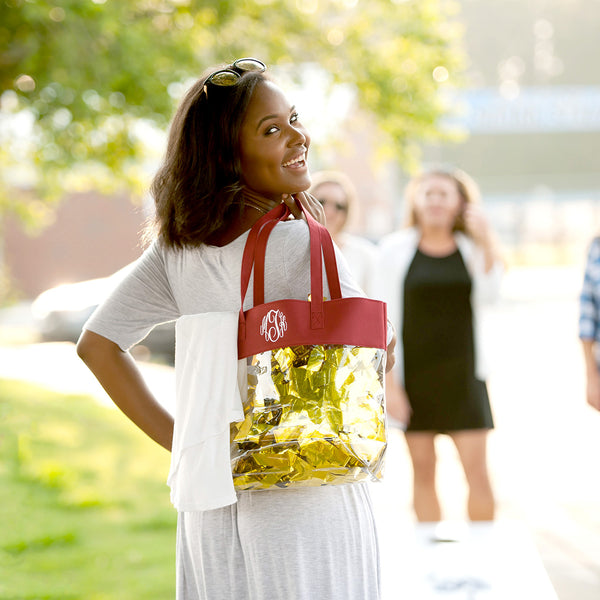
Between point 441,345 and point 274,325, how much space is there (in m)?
3.16

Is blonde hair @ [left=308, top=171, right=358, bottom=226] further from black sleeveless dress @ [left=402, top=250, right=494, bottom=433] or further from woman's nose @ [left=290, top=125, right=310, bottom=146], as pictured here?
woman's nose @ [left=290, top=125, right=310, bottom=146]

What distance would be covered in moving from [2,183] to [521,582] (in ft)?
42.2

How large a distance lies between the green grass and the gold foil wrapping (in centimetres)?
277

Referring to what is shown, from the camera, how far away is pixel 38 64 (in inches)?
326

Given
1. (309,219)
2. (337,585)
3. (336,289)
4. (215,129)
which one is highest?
(215,129)

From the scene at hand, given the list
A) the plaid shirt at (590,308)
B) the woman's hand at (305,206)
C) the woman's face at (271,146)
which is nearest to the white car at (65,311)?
the plaid shirt at (590,308)

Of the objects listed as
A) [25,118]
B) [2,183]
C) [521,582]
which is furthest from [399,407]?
[2,183]

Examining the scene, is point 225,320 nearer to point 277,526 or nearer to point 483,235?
point 277,526

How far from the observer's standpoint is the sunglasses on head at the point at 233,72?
1.77m

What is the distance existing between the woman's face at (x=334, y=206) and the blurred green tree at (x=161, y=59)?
3248 mm

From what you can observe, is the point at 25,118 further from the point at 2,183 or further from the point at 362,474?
the point at 362,474

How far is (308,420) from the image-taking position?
5.24ft

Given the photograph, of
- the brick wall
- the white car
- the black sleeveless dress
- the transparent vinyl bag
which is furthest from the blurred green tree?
the brick wall

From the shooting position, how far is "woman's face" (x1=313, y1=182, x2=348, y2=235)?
5.09m
